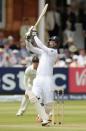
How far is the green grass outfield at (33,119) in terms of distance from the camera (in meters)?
15.1

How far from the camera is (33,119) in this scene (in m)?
17.8

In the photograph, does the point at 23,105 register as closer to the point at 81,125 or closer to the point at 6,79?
the point at 81,125

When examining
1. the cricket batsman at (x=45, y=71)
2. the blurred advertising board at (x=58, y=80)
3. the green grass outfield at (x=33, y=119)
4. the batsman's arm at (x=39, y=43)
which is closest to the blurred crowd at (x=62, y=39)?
the blurred advertising board at (x=58, y=80)

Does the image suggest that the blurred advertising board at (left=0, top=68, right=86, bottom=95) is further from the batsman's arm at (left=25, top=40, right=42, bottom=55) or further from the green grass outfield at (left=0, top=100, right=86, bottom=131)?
the batsman's arm at (left=25, top=40, right=42, bottom=55)

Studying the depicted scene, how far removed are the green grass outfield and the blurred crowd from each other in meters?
2.19

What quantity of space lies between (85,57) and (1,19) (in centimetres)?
361

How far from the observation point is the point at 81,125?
16.1 m

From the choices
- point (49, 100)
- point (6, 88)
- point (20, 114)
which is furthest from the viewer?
point (6, 88)

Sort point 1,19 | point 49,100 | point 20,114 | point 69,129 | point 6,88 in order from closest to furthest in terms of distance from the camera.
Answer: point 69,129
point 49,100
point 20,114
point 6,88
point 1,19

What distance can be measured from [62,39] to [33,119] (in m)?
10.3

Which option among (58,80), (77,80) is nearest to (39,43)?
(58,80)

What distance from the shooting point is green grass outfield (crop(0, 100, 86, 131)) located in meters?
15.1

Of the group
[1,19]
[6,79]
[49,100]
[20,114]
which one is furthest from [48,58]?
[1,19]

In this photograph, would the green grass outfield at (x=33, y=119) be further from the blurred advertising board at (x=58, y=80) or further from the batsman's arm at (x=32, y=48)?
the blurred advertising board at (x=58, y=80)
